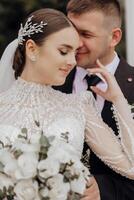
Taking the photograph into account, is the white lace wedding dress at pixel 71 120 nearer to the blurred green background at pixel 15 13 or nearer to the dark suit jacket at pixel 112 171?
the dark suit jacket at pixel 112 171

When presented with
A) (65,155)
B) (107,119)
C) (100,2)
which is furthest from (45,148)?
(100,2)

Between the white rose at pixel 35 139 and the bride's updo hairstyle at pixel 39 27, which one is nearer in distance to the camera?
the white rose at pixel 35 139

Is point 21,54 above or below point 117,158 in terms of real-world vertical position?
above

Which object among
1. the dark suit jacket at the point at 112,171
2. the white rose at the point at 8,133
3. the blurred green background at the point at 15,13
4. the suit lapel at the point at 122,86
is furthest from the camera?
the blurred green background at the point at 15,13

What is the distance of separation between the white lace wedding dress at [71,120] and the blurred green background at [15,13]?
1.54 m

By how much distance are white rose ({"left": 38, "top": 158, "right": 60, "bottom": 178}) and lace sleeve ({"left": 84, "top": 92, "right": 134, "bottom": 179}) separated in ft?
1.72

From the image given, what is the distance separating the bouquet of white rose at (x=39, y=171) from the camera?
8.30 feet

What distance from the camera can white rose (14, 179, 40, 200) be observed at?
8.35 feet

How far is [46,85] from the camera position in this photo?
3068mm

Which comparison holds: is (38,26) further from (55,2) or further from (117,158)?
(55,2)

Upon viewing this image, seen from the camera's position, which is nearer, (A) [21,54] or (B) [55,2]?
(A) [21,54]

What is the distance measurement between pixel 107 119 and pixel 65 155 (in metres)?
0.74

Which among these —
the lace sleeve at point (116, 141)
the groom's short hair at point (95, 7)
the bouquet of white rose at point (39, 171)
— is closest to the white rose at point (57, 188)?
the bouquet of white rose at point (39, 171)

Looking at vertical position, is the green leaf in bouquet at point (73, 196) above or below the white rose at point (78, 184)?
below
